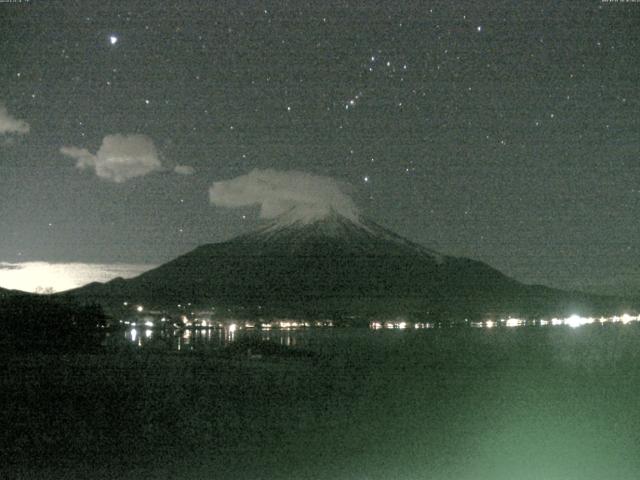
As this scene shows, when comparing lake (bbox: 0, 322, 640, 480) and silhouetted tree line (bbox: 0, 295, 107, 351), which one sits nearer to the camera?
lake (bbox: 0, 322, 640, 480)

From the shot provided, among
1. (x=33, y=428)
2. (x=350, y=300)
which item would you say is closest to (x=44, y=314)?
(x=33, y=428)

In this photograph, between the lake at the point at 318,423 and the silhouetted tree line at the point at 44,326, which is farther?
the silhouetted tree line at the point at 44,326

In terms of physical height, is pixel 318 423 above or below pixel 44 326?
below

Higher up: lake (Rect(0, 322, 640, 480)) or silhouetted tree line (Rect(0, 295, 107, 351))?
silhouetted tree line (Rect(0, 295, 107, 351))

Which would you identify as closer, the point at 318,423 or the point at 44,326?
the point at 318,423

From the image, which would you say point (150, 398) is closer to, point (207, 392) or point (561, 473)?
point (207, 392)
